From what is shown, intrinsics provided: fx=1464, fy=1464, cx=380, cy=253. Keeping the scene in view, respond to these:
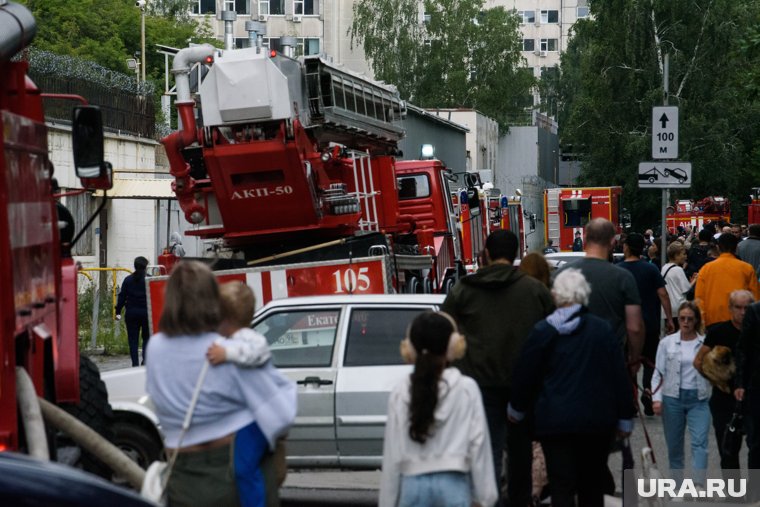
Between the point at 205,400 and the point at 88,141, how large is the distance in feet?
9.44

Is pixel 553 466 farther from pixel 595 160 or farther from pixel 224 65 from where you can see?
pixel 595 160

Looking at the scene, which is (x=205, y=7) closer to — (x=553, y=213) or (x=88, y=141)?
(x=553, y=213)

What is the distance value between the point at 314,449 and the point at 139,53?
6051 centimetres

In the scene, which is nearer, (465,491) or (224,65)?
(465,491)

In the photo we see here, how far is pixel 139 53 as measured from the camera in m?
68.7

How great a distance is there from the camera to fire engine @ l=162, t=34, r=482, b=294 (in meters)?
15.6

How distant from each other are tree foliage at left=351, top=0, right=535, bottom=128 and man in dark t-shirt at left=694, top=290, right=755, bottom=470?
232ft

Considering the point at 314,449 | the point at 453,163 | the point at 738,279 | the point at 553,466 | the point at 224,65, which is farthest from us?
the point at 453,163

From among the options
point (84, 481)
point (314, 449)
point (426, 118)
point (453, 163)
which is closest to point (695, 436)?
point (314, 449)

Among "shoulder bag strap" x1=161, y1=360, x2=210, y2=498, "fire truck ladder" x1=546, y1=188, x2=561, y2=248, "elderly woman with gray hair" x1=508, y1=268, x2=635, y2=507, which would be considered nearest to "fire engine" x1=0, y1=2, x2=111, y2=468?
"shoulder bag strap" x1=161, y1=360, x2=210, y2=498

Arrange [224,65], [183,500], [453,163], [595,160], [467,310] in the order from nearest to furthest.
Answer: [183,500]
[467,310]
[224,65]
[453,163]
[595,160]

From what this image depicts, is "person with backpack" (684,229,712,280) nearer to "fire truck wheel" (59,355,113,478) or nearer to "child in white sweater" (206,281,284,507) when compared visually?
"fire truck wheel" (59,355,113,478)

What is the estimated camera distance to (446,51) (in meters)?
83.2

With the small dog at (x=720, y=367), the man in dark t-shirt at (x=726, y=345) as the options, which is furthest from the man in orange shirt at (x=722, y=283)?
the small dog at (x=720, y=367)
